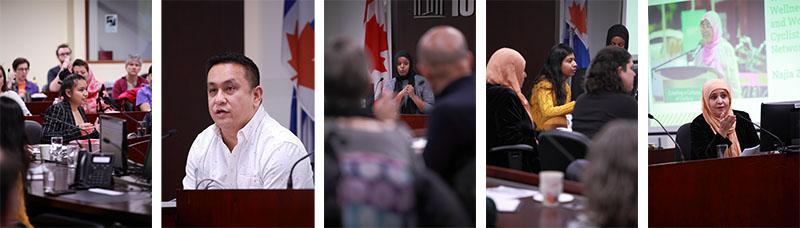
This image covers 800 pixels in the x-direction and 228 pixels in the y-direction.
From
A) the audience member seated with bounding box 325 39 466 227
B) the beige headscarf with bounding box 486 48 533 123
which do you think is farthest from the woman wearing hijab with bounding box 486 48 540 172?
the audience member seated with bounding box 325 39 466 227

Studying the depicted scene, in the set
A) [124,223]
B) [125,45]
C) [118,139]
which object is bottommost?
[124,223]

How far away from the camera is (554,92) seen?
532 cm

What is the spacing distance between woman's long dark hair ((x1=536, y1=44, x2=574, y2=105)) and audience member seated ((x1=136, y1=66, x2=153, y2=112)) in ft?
5.92

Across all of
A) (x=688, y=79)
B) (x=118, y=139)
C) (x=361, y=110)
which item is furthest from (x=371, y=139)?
(x=688, y=79)

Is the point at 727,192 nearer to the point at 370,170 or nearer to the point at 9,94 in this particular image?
the point at 370,170

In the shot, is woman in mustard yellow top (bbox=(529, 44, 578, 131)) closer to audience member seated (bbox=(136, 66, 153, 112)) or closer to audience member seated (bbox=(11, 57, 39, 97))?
audience member seated (bbox=(136, 66, 153, 112))

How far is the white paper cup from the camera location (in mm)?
5062

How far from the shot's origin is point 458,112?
485cm

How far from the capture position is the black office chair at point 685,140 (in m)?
5.68

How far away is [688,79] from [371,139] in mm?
3265

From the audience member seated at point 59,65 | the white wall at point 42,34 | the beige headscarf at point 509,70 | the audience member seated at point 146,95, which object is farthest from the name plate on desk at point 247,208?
the beige headscarf at point 509,70

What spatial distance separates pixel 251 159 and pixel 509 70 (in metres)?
1.27

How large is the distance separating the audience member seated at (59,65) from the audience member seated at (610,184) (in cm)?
243

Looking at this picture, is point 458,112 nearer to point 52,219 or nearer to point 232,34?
point 232,34
